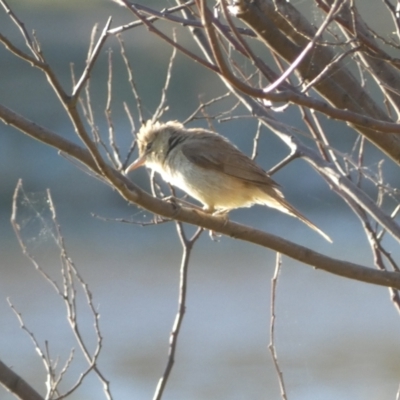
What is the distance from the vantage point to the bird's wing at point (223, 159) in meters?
5.08

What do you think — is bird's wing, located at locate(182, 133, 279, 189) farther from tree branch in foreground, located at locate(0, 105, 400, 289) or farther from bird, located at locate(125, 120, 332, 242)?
tree branch in foreground, located at locate(0, 105, 400, 289)

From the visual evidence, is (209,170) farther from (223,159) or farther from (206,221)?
(206,221)

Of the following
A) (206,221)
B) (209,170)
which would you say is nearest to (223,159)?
(209,170)

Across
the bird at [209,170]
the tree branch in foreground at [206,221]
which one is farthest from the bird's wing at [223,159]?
the tree branch in foreground at [206,221]

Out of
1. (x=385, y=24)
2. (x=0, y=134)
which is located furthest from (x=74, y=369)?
(x=0, y=134)

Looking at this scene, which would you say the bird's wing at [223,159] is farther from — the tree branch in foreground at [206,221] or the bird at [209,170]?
the tree branch in foreground at [206,221]

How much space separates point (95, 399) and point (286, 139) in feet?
19.0

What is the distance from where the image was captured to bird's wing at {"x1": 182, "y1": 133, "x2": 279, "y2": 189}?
508 cm

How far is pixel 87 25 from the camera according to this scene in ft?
55.9

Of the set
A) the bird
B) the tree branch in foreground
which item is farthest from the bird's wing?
the tree branch in foreground

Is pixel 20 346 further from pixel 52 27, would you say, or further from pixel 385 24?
pixel 52 27

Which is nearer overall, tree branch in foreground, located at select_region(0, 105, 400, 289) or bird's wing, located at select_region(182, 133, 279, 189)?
tree branch in foreground, located at select_region(0, 105, 400, 289)

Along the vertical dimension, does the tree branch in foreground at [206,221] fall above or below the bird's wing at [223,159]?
below

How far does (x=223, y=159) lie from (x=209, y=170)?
0.16m
